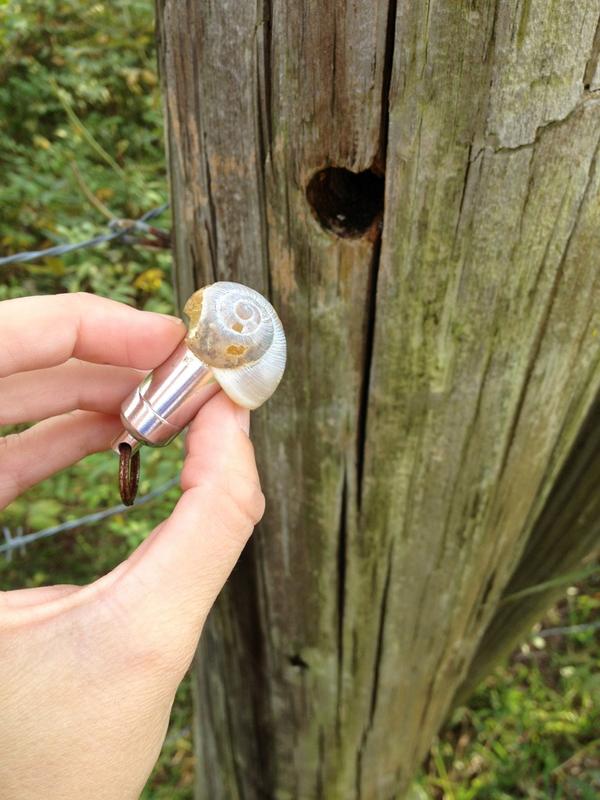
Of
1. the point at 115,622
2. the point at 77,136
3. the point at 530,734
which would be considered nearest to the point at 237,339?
the point at 115,622

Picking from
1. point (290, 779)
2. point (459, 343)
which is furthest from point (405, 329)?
point (290, 779)

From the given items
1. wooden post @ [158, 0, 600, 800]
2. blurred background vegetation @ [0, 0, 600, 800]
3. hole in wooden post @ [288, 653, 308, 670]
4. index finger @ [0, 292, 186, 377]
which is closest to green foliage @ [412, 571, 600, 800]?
blurred background vegetation @ [0, 0, 600, 800]

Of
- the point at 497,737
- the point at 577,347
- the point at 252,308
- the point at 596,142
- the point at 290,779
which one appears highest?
the point at 596,142

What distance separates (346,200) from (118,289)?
204 cm

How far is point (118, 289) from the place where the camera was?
272 centimetres

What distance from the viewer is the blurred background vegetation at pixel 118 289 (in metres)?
2.50

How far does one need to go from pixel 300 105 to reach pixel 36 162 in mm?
2900

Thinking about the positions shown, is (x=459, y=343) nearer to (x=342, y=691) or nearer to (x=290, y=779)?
(x=342, y=691)

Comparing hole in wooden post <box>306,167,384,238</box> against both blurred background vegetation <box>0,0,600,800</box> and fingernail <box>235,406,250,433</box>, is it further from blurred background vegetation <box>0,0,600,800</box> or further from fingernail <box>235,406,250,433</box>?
blurred background vegetation <box>0,0,600,800</box>

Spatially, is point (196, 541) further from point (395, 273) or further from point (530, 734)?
point (530, 734)

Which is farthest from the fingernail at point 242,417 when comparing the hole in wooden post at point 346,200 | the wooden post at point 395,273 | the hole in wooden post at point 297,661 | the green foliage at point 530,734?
the green foliage at point 530,734

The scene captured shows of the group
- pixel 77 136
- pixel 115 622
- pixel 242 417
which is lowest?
pixel 77 136

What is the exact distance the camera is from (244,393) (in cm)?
86

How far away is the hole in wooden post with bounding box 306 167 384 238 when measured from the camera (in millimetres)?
846
